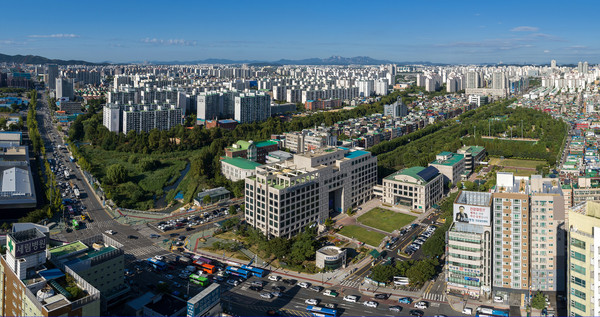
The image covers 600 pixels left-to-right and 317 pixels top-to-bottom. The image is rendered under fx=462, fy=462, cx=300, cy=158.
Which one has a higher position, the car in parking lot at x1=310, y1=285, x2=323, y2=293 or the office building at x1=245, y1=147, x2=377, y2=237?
the office building at x1=245, y1=147, x2=377, y2=237

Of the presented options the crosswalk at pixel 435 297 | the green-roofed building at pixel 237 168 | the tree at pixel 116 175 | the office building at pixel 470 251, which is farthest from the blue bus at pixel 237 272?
the tree at pixel 116 175

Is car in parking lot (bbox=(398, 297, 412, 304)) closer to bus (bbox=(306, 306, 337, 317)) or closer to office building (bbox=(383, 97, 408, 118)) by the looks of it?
bus (bbox=(306, 306, 337, 317))

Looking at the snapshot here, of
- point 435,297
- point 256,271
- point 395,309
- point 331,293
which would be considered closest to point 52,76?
point 256,271

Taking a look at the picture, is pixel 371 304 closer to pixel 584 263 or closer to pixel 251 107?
pixel 584 263

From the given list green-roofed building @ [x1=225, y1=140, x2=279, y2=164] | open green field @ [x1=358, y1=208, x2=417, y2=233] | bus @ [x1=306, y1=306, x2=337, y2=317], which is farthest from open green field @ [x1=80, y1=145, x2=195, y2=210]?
bus @ [x1=306, y1=306, x2=337, y2=317]

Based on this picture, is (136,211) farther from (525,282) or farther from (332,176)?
(525,282)

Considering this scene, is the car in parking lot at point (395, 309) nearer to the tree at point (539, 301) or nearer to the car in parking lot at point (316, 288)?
the car in parking lot at point (316, 288)

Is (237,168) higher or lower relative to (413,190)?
higher
